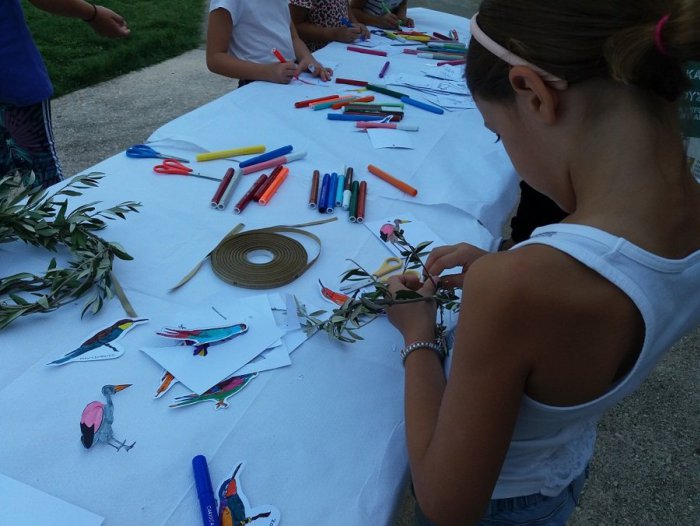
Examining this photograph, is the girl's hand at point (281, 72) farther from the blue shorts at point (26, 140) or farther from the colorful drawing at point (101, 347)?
the colorful drawing at point (101, 347)

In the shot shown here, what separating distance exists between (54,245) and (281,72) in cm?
138

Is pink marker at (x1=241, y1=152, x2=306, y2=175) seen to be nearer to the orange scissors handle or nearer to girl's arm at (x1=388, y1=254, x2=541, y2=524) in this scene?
the orange scissors handle

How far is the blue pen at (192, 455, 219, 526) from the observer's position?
751 mm

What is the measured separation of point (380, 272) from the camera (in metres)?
1.30

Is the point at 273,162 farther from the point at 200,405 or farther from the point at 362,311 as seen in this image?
the point at 200,405

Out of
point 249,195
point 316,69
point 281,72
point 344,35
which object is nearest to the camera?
point 249,195

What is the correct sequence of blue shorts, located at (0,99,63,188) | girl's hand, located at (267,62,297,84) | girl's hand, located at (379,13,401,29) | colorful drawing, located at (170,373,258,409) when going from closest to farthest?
colorful drawing, located at (170,373,258,409)
blue shorts, located at (0,99,63,188)
girl's hand, located at (267,62,297,84)
girl's hand, located at (379,13,401,29)

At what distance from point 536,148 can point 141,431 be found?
700 mm

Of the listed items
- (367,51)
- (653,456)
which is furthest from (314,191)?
(367,51)

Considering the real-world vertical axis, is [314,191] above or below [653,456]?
above

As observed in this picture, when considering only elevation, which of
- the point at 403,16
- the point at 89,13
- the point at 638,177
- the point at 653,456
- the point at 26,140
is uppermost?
the point at 638,177

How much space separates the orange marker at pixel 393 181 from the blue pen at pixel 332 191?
0.12 m

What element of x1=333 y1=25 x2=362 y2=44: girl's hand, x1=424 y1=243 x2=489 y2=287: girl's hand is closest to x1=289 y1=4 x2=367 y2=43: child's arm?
x1=333 y1=25 x2=362 y2=44: girl's hand

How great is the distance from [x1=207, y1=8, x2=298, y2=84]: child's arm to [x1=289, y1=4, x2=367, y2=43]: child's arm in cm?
73
